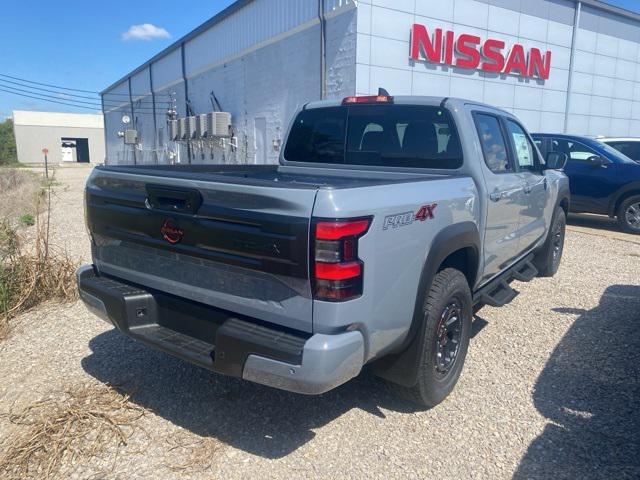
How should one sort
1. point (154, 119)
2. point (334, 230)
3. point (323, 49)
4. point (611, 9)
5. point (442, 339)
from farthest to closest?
1. point (154, 119)
2. point (611, 9)
3. point (323, 49)
4. point (442, 339)
5. point (334, 230)

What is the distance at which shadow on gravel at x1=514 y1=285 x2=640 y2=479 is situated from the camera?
2.78m

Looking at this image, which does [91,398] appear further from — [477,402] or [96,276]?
[477,402]

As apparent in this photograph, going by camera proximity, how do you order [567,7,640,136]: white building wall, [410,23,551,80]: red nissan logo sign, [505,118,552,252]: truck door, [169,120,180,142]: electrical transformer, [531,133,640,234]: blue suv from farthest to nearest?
[169,120,180,142]: electrical transformer < [567,7,640,136]: white building wall < [410,23,551,80]: red nissan logo sign < [531,133,640,234]: blue suv < [505,118,552,252]: truck door

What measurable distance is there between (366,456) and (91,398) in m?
1.86

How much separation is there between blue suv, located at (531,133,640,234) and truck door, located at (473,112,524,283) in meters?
5.66

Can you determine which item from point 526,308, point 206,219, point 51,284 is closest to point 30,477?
point 206,219

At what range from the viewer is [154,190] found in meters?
2.88

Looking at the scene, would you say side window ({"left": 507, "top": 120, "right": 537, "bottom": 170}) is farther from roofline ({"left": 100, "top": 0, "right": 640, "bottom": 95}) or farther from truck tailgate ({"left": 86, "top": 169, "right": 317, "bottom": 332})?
roofline ({"left": 100, "top": 0, "right": 640, "bottom": 95})

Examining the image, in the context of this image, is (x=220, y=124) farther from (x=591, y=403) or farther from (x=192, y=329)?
(x=591, y=403)

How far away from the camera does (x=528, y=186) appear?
478cm

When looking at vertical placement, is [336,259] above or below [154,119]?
below

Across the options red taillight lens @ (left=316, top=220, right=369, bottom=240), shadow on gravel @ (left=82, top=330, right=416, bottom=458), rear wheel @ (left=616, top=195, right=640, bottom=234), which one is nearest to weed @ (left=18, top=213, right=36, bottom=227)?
shadow on gravel @ (left=82, top=330, right=416, bottom=458)

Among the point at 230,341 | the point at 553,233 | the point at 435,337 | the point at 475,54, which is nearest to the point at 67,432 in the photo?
the point at 230,341

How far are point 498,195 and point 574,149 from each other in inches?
287
